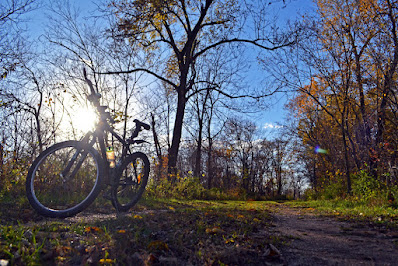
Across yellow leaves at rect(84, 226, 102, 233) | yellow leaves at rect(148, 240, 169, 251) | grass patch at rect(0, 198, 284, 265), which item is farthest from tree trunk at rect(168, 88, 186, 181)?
yellow leaves at rect(148, 240, 169, 251)

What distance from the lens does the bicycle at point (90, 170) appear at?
400 cm

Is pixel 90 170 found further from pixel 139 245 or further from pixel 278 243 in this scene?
pixel 278 243

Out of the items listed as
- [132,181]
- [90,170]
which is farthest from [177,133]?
[90,170]

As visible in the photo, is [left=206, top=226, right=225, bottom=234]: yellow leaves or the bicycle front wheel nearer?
[left=206, top=226, right=225, bottom=234]: yellow leaves

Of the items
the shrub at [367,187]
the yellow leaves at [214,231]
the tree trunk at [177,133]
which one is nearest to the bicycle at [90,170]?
the yellow leaves at [214,231]

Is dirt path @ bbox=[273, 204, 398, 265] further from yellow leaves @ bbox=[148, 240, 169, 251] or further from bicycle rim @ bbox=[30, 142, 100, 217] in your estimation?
bicycle rim @ bbox=[30, 142, 100, 217]

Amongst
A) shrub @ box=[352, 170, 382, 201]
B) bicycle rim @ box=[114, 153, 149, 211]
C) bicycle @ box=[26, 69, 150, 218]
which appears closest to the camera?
bicycle @ box=[26, 69, 150, 218]

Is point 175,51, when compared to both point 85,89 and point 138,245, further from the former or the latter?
point 138,245

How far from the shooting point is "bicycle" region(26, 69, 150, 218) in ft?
13.1

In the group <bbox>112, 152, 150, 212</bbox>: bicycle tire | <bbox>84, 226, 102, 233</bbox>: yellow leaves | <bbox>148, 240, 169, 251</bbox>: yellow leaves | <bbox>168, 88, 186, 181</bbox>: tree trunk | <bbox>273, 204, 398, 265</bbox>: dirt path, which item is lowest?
<bbox>273, 204, 398, 265</bbox>: dirt path

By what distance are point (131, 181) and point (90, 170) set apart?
74cm

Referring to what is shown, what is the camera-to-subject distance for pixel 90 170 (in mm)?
4730

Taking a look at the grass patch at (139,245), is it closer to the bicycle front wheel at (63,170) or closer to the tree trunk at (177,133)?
the bicycle front wheel at (63,170)

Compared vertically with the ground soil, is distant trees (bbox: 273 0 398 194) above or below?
above
